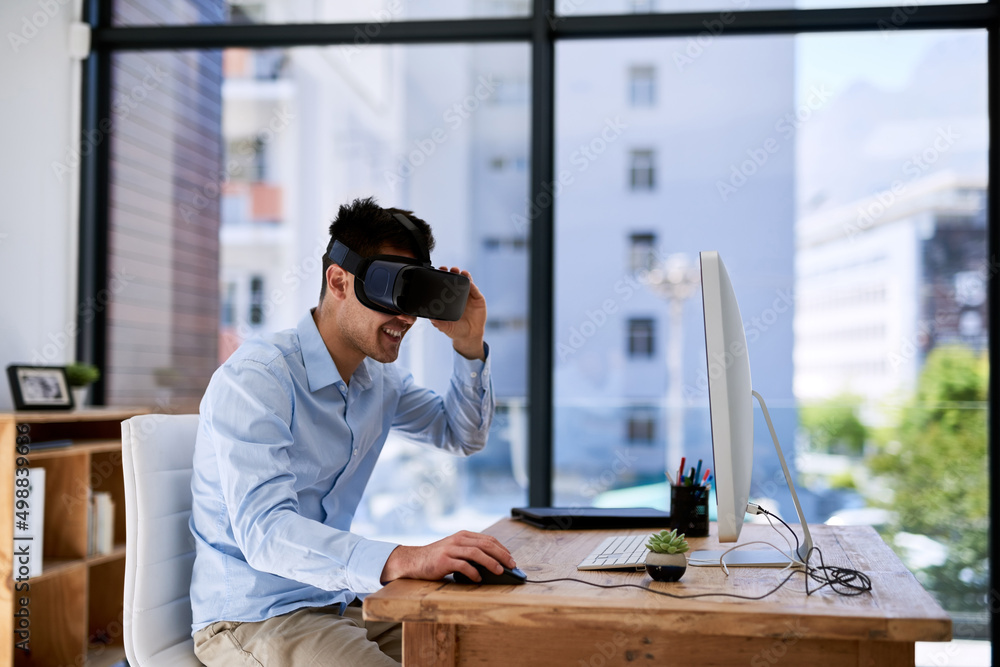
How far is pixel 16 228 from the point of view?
3.14 metres

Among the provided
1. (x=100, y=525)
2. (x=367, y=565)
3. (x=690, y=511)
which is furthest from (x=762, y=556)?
(x=100, y=525)

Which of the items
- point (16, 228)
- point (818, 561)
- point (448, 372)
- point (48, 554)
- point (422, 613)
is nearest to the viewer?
point (422, 613)

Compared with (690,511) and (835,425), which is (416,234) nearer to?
(690,511)

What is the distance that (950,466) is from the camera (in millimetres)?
3107

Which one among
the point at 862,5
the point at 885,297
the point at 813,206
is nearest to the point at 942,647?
the point at 885,297

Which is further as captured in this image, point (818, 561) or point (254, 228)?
point (254, 228)

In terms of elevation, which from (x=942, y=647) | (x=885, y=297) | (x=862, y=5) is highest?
(x=862, y=5)

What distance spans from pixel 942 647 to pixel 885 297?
3.99ft

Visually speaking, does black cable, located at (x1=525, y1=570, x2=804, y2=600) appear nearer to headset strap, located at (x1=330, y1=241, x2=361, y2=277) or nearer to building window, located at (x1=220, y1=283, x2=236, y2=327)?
headset strap, located at (x1=330, y1=241, x2=361, y2=277)

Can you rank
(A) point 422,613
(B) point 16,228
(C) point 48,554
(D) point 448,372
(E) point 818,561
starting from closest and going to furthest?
1. (A) point 422,613
2. (E) point 818,561
3. (C) point 48,554
4. (B) point 16,228
5. (D) point 448,372

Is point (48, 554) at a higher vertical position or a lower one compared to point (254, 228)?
lower

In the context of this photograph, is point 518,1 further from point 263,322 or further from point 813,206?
point 263,322

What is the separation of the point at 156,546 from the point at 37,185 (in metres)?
2.11

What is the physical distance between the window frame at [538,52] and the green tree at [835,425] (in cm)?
44
